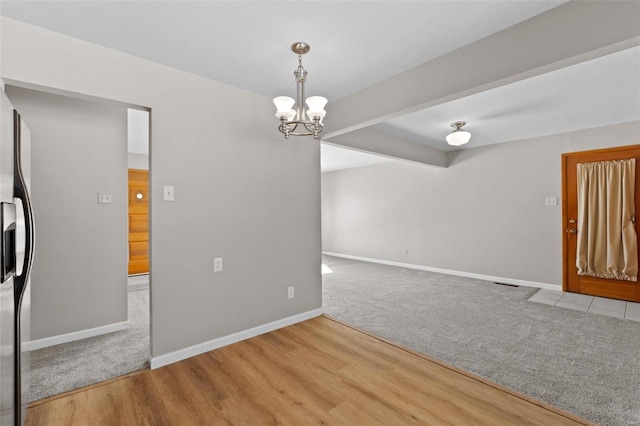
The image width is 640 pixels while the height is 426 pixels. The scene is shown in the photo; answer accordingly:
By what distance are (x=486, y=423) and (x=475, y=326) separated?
64.7 inches

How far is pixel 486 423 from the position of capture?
68.0 inches

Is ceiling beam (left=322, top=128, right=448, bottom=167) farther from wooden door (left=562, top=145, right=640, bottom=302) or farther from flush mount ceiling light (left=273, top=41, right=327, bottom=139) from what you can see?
wooden door (left=562, top=145, right=640, bottom=302)

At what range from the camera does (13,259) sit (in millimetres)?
1267

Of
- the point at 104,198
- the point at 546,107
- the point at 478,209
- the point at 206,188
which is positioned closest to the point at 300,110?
the point at 206,188

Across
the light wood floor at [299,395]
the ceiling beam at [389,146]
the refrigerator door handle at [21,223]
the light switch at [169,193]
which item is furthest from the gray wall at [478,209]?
the refrigerator door handle at [21,223]

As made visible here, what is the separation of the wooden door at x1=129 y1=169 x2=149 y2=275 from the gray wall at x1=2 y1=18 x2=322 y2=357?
4.09m

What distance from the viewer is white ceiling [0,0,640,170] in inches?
69.4

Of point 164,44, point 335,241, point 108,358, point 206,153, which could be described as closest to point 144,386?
point 108,358

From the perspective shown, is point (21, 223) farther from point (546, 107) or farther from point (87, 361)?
point (546, 107)

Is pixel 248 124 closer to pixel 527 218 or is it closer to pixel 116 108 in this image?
pixel 116 108

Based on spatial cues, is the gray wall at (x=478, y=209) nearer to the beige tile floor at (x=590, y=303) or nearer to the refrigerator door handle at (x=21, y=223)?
the beige tile floor at (x=590, y=303)

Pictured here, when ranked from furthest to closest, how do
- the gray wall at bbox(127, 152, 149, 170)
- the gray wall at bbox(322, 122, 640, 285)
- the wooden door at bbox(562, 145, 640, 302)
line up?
the gray wall at bbox(127, 152, 149, 170)
the gray wall at bbox(322, 122, 640, 285)
the wooden door at bbox(562, 145, 640, 302)

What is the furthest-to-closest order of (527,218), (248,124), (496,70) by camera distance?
(527,218) → (248,124) → (496,70)

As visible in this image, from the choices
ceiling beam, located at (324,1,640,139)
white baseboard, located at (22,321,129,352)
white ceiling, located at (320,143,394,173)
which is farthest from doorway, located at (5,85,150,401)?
white ceiling, located at (320,143,394,173)
